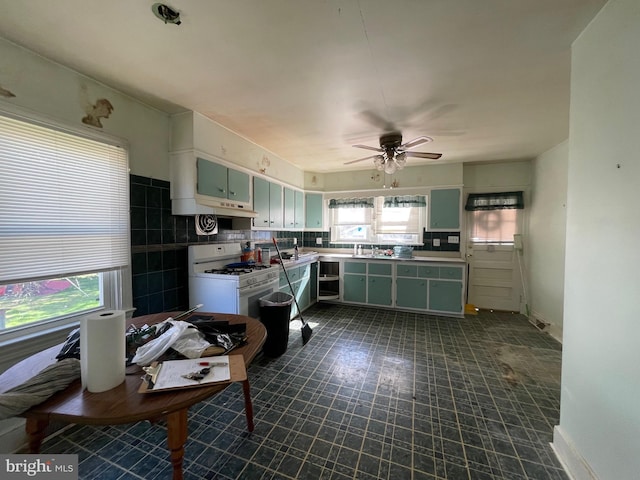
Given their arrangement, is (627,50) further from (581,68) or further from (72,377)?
(72,377)

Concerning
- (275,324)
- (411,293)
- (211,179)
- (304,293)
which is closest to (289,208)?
(304,293)

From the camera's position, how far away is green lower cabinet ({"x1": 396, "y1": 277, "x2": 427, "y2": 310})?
153 inches

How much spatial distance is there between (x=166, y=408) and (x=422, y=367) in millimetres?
2303

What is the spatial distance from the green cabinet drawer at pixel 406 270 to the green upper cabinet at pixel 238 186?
8.34 feet

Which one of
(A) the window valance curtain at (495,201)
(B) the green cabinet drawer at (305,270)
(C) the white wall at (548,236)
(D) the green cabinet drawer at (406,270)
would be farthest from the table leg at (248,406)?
(A) the window valance curtain at (495,201)

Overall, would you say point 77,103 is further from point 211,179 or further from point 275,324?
point 275,324

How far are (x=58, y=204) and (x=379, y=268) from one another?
375cm

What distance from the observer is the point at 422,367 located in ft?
7.93

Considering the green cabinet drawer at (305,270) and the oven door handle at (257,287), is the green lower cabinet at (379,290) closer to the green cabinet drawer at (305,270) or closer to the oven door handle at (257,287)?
the green cabinet drawer at (305,270)

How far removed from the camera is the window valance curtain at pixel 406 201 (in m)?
4.31

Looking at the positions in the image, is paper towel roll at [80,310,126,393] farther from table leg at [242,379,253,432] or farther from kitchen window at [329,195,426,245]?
kitchen window at [329,195,426,245]

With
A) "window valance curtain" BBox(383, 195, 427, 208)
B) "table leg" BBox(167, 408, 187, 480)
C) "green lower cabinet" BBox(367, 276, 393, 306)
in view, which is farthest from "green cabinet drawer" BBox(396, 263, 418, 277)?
"table leg" BBox(167, 408, 187, 480)

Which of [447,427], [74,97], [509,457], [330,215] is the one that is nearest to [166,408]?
[447,427]

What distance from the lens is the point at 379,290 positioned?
4121 mm
